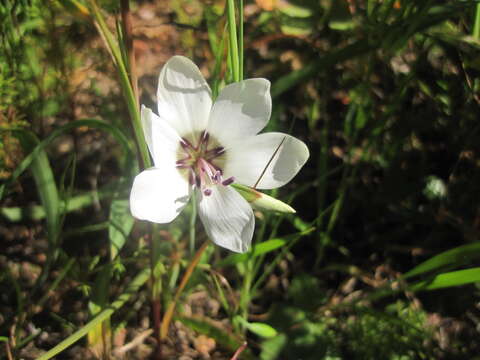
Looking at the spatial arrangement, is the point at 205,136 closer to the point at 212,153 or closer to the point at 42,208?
the point at 212,153

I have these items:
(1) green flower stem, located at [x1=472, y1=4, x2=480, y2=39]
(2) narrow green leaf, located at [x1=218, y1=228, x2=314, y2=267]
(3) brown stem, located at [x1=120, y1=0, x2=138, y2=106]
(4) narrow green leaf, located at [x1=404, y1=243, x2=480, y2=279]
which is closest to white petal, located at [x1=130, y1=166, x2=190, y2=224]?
(3) brown stem, located at [x1=120, y1=0, x2=138, y2=106]

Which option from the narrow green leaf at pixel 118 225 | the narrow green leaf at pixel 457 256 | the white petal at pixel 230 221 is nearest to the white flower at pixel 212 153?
the white petal at pixel 230 221

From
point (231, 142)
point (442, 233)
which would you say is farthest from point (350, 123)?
point (231, 142)

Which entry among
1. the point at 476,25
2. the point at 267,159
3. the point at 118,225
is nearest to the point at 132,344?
the point at 118,225

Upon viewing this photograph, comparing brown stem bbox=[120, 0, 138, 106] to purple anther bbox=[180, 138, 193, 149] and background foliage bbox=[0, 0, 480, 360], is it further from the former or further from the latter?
background foliage bbox=[0, 0, 480, 360]

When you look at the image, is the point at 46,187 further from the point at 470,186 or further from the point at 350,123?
the point at 470,186
